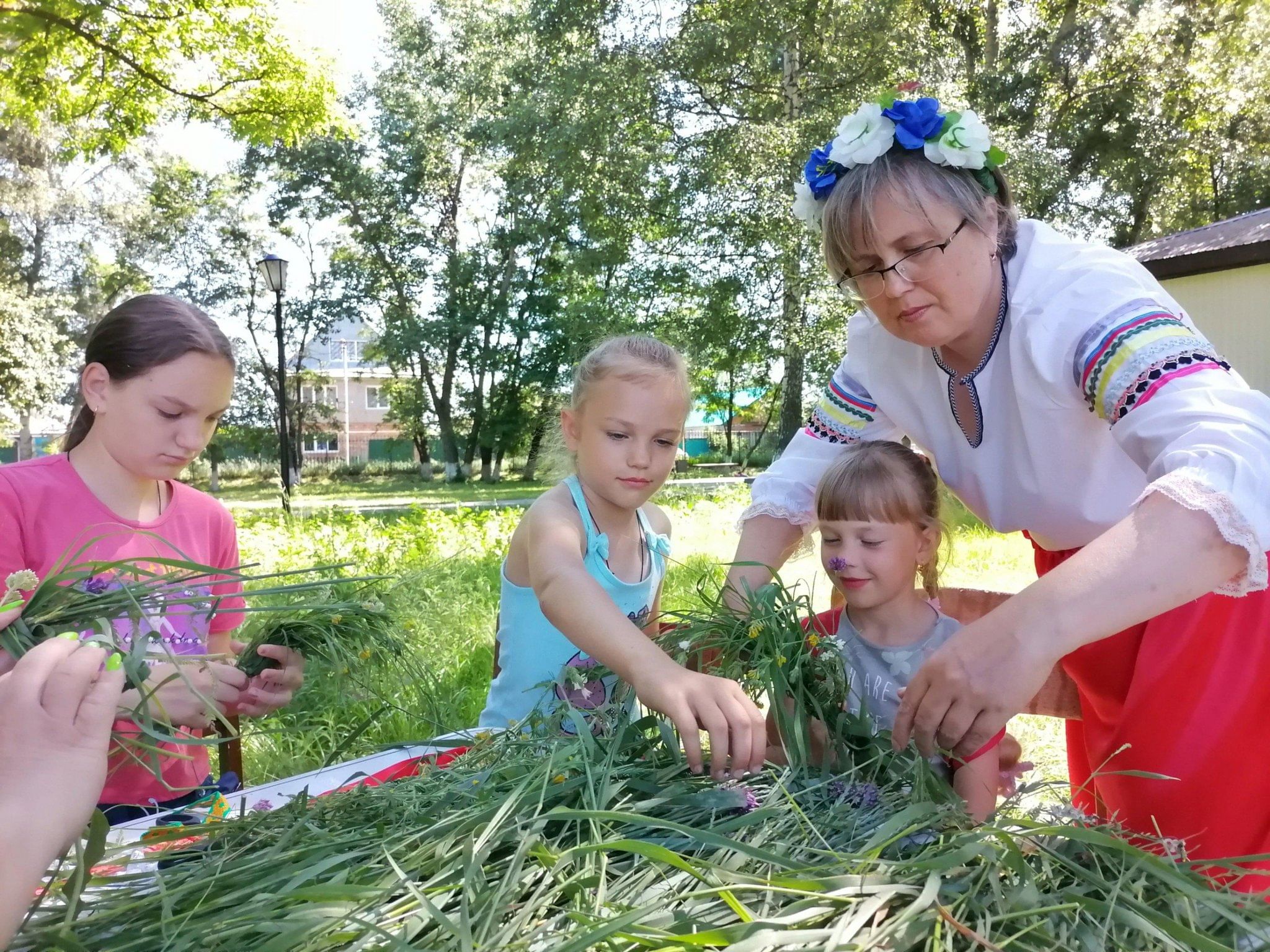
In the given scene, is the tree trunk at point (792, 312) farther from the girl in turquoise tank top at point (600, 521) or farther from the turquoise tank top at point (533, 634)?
the turquoise tank top at point (533, 634)

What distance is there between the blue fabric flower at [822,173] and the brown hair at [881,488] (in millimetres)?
508

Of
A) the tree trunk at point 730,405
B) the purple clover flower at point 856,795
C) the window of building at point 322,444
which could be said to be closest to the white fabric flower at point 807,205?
the purple clover flower at point 856,795

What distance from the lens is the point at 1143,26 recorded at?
17.2 metres

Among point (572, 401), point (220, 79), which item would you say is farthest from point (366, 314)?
point (572, 401)

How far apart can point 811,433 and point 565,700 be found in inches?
40.0

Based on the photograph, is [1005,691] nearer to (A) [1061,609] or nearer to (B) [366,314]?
(A) [1061,609]

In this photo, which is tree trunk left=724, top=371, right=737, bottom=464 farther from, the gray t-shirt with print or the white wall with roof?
the gray t-shirt with print

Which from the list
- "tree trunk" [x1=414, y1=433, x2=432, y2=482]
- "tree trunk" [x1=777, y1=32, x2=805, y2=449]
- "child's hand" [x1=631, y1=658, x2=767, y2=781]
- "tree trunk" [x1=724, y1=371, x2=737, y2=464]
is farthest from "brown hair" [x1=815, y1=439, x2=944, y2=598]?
"tree trunk" [x1=414, y1=433, x2=432, y2=482]

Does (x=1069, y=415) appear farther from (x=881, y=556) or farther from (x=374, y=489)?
(x=374, y=489)

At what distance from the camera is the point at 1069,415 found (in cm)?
154

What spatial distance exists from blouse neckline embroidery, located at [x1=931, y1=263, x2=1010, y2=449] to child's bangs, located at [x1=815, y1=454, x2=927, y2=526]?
15cm

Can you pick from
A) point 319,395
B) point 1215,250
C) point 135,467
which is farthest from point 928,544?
point 319,395

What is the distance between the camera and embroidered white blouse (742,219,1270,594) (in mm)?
1134

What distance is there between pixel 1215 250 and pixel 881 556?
10.8 meters
